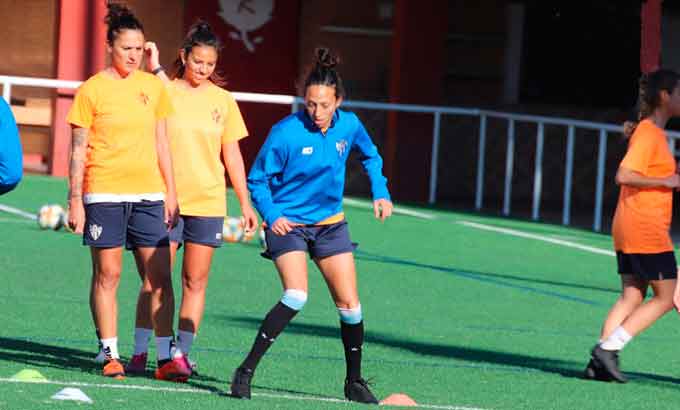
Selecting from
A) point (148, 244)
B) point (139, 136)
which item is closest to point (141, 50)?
point (139, 136)

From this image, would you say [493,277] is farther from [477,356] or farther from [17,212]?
[17,212]

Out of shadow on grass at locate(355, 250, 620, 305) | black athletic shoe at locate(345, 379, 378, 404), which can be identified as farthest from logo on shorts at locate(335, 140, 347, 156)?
shadow on grass at locate(355, 250, 620, 305)

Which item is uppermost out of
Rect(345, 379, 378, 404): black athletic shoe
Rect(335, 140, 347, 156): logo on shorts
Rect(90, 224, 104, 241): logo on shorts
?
Rect(335, 140, 347, 156): logo on shorts

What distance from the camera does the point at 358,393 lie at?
7.50 meters

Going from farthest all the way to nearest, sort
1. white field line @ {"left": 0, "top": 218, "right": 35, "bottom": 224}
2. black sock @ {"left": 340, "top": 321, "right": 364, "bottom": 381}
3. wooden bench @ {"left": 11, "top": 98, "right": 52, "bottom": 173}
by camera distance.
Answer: wooden bench @ {"left": 11, "top": 98, "right": 52, "bottom": 173}, white field line @ {"left": 0, "top": 218, "right": 35, "bottom": 224}, black sock @ {"left": 340, "top": 321, "right": 364, "bottom": 381}

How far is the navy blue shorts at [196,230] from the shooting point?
8000 millimetres

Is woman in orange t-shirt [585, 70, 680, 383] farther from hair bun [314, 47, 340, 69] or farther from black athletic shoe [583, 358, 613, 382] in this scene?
hair bun [314, 47, 340, 69]

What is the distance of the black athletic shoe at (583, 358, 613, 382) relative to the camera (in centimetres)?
862

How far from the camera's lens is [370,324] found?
34.0 ft

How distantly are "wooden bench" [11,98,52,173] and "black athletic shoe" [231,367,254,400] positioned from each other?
14.5 metres

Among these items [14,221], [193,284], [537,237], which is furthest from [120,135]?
[537,237]

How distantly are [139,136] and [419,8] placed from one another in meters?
14.2

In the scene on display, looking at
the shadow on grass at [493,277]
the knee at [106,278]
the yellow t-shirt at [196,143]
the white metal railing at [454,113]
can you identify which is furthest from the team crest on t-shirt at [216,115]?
the white metal railing at [454,113]

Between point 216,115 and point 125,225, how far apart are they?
704 mm
